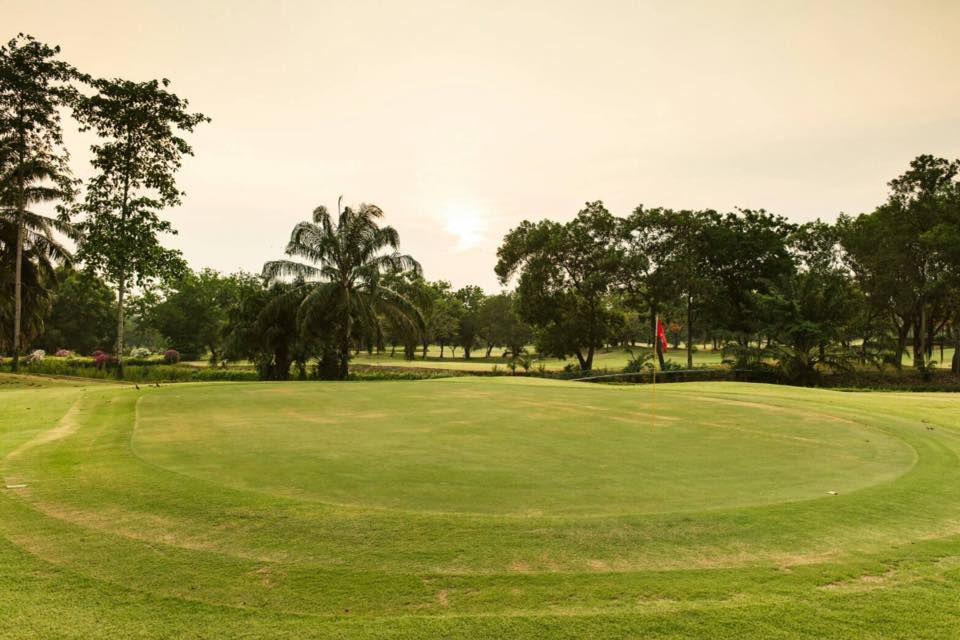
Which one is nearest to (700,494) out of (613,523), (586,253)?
(613,523)

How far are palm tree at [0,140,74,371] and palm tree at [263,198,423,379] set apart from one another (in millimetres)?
12550

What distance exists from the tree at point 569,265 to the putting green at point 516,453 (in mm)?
29729

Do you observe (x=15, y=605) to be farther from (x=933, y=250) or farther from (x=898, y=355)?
(x=933, y=250)

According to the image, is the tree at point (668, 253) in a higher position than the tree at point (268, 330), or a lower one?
higher

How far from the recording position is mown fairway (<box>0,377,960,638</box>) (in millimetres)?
3695

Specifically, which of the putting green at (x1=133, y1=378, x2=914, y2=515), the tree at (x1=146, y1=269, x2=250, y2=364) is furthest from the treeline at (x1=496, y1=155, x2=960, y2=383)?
the tree at (x1=146, y1=269, x2=250, y2=364)

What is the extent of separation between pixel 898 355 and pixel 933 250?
26.6 ft

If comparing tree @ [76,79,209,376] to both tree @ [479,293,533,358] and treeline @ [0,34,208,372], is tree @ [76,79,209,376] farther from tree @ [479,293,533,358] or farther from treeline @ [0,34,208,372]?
tree @ [479,293,533,358]

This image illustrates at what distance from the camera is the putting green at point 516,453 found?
6426 mm

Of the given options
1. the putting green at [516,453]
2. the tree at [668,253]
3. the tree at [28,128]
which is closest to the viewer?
the putting green at [516,453]

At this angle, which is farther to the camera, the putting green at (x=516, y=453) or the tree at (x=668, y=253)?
the tree at (x=668, y=253)

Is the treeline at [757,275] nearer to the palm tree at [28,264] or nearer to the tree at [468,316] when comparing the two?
the palm tree at [28,264]

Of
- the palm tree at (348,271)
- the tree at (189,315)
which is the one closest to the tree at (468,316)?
the tree at (189,315)

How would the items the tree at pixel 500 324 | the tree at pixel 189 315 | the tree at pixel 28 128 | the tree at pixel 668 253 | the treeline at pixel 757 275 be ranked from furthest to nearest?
1. the tree at pixel 500 324
2. the tree at pixel 189 315
3. the tree at pixel 668 253
4. the treeline at pixel 757 275
5. the tree at pixel 28 128
